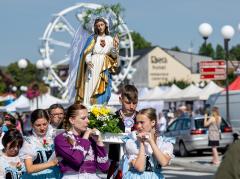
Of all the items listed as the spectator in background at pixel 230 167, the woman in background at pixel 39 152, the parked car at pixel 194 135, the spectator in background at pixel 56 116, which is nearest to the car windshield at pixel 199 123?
the parked car at pixel 194 135

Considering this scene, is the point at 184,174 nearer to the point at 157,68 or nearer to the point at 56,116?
the point at 56,116

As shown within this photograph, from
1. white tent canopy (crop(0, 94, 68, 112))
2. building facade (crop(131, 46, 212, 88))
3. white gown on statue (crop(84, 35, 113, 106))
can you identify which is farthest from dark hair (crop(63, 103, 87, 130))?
building facade (crop(131, 46, 212, 88))

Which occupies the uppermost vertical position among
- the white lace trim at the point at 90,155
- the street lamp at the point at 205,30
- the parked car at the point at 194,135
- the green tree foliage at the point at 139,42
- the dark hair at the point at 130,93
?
the green tree foliage at the point at 139,42

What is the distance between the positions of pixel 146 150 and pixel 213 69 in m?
20.6

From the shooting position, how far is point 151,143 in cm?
670

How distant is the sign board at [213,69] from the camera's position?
27031 mm

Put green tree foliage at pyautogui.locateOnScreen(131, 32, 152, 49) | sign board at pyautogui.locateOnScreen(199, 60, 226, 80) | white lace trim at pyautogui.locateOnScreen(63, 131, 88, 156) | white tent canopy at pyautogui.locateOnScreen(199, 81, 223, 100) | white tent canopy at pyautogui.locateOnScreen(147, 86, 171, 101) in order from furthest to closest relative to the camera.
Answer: green tree foliage at pyautogui.locateOnScreen(131, 32, 152, 49) < white tent canopy at pyautogui.locateOnScreen(147, 86, 171, 101) < white tent canopy at pyautogui.locateOnScreen(199, 81, 223, 100) < sign board at pyautogui.locateOnScreen(199, 60, 226, 80) < white lace trim at pyautogui.locateOnScreen(63, 131, 88, 156)

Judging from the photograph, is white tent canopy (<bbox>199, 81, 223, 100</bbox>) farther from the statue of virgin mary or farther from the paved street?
the statue of virgin mary

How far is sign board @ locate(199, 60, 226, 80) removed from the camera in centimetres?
2703

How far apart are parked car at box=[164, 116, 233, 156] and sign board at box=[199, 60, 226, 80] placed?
5.02 feet

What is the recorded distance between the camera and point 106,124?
8594mm

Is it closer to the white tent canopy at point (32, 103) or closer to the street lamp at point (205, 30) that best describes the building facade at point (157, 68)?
the white tent canopy at point (32, 103)

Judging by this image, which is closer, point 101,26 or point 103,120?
point 103,120

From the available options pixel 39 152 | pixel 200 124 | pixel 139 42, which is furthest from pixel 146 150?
pixel 139 42
